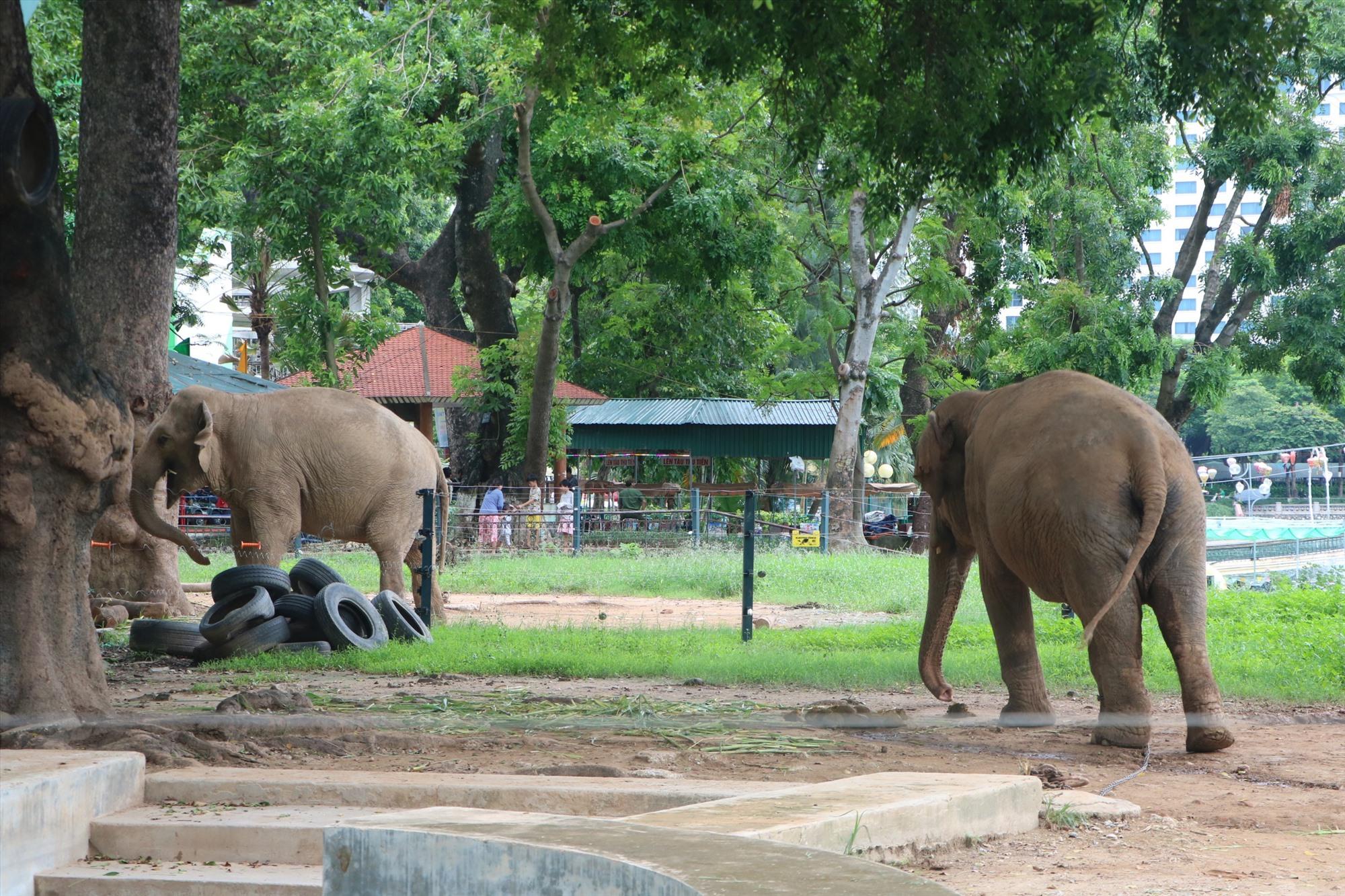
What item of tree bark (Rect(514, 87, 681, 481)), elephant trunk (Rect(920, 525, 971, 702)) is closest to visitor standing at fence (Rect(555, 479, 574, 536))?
tree bark (Rect(514, 87, 681, 481))

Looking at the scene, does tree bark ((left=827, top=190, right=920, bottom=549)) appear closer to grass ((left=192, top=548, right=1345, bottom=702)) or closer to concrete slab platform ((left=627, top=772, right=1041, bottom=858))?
grass ((left=192, top=548, right=1345, bottom=702))

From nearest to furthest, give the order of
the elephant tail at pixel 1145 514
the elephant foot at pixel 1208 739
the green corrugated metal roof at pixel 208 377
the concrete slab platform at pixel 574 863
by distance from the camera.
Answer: the concrete slab platform at pixel 574 863, the elephant tail at pixel 1145 514, the elephant foot at pixel 1208 739, the green corrugated metal roof at pixel 208 377

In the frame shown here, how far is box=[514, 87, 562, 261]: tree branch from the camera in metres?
22.3

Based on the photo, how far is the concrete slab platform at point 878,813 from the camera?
4.37 metres

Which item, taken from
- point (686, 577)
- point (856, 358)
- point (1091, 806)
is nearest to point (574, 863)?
point (1091, 806)

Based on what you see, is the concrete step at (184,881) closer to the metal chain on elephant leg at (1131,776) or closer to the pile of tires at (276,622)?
the metal chain on elephant leg at (1131,776)

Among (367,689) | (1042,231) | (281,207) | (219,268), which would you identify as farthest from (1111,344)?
(219,268)

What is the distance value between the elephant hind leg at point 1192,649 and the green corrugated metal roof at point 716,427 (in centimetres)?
2595

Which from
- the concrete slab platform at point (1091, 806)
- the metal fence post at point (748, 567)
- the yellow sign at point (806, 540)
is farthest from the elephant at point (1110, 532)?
the yellow sign at point (806, 540)

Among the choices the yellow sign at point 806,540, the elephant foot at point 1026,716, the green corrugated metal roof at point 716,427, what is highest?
A: the green corrugated metal roof at point 716,427

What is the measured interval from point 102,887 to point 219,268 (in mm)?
55886

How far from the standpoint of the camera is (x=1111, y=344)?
25219 mm

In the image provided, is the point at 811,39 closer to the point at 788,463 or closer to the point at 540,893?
the point at 540,893

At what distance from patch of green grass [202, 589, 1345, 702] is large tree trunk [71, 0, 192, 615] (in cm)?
262
